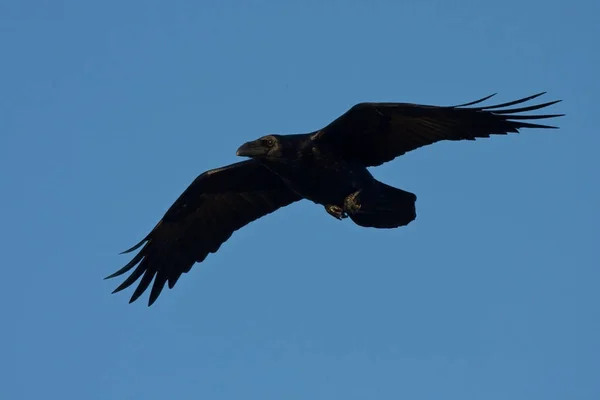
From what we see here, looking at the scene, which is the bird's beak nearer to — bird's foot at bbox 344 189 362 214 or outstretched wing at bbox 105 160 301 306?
bird's foot at bbox 344 189 362 214

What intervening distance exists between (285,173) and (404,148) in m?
1.53

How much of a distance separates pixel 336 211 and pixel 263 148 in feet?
3.98

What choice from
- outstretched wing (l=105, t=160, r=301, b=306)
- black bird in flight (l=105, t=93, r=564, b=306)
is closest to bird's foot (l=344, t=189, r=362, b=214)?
black bird in flight (l=105, t=93, r=564, b=306)

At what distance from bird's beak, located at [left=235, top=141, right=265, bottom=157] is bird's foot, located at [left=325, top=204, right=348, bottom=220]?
1.09 metres

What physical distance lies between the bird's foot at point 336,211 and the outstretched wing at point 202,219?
58.5 inches

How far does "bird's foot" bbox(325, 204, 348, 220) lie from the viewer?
16.1 meters

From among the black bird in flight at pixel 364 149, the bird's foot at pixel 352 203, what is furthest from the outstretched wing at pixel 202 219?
the bird's foot at pixel 352 203

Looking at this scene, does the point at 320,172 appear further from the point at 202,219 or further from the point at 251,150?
the point at 202,219

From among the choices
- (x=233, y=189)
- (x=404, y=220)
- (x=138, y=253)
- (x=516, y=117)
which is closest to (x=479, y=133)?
(x=516, y=117)

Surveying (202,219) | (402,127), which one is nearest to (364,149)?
(402,127)

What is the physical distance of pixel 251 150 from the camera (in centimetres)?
1588

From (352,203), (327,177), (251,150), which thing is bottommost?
(352,203)

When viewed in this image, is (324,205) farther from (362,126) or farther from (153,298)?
(153,298)

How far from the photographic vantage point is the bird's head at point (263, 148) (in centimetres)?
1579
